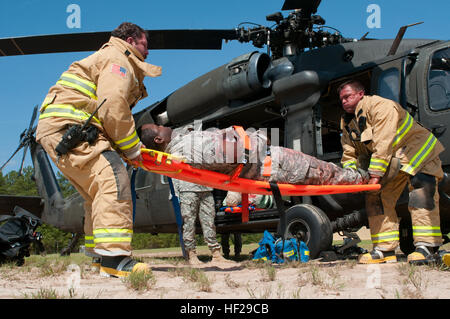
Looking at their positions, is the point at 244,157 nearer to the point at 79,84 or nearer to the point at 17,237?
the point at 79,84

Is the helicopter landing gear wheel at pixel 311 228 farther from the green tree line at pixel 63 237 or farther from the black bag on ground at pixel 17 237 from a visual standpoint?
the green tree line at pixel 63 237

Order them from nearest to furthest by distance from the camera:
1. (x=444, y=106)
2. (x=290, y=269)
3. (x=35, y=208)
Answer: (x=290, y=269) → (x=444, y=106) → (x=35, y=208)

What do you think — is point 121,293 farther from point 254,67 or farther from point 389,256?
point 254,67

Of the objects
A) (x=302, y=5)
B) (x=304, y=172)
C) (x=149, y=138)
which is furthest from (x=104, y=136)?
(x=302, y=5)

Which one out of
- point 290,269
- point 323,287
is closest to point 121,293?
point 323,287

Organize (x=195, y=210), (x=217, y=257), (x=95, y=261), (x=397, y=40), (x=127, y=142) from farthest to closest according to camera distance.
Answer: (x=195, y=210), (x=217, y=257), (x=397, y=40), (x=95, y=261), (x=127, y=142)

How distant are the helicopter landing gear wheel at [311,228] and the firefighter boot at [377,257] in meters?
0.52

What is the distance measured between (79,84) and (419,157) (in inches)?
132

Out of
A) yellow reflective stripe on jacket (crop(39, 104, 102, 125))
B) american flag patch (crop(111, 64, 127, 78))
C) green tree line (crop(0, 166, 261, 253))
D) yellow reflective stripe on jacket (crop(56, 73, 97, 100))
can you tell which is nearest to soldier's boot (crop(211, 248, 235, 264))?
yellow reflective stripe on jacket (crop(39, 104, 102, 125))

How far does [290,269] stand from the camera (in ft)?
12.6

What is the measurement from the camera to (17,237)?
5.26m

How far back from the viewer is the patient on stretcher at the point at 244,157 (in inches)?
140
